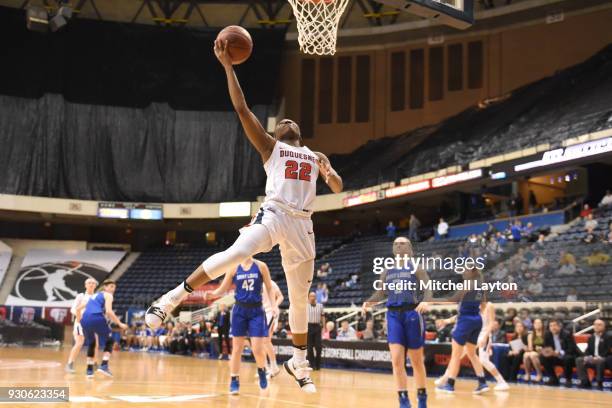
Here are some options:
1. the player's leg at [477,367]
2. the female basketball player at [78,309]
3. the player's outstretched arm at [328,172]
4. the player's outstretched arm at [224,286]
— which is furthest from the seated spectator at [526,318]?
the player's outstretched arm at [328,172]

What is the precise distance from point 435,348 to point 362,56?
22.8 m

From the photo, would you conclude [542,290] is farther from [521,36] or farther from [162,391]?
[521,36]

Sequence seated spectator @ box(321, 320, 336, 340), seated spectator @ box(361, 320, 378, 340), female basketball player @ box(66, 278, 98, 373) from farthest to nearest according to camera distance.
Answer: seated spectator @ box(321, 320, 336, 340)
seated spectator @ box(361, 320, 378, 340)
female basketball player @ box(66, 278, 98, 373)

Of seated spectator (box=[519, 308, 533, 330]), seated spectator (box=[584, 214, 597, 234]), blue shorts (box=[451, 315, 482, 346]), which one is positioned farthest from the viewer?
seated spectator (box=[584, 214, 597, 234])

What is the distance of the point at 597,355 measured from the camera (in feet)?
41.9

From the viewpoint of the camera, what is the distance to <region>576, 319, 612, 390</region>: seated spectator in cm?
1261

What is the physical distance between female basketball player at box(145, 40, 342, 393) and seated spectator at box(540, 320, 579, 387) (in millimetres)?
8498

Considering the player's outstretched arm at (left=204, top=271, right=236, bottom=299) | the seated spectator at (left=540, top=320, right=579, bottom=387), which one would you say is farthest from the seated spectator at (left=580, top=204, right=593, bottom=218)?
the player's outstretched arm at (left=204, top=271, right=236, bottom=299)

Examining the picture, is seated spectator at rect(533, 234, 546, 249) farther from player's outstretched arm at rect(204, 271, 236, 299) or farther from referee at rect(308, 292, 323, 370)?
player's outstretched arm at rect(204, 271, 236, 299)

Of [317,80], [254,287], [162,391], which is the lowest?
[162,391]

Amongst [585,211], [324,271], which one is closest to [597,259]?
[585,211]

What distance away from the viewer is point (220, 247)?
36656mm

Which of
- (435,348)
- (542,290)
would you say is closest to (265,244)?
(435,348)

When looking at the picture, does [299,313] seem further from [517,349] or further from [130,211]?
[130,211]
